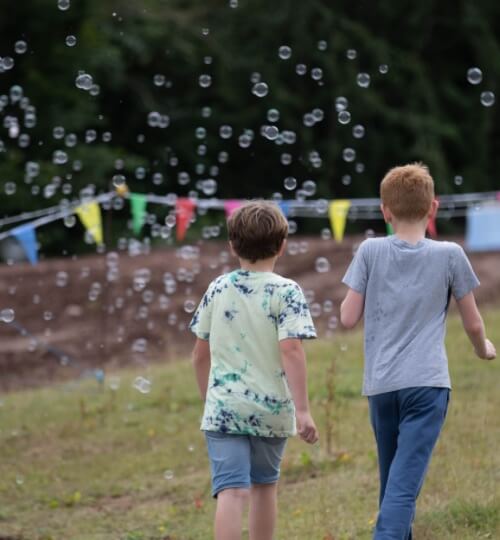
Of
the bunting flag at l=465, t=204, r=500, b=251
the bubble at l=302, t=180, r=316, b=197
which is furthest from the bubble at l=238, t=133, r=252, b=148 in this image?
the bunting flag at l=465, t=204, r=500, b=251

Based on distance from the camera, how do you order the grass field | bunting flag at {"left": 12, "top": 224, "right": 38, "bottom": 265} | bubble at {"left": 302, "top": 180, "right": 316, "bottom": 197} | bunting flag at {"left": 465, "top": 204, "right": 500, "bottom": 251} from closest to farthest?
1. the grass field
2. bunting flag at {"left": 12, "top": 224, "right": 38, "bottom": 265}
3. bubble at {"left": 302, "top": 180, "right": 316, "bottom": 197}
4. bunting flag at {"left": 465, "top": 204, "right": 500, "bottom": 251}

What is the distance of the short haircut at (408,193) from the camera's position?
155 inches

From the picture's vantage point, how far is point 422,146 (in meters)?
23.7

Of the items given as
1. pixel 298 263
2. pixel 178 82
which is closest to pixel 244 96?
pixel 178 82

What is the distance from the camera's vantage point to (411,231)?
3969mm

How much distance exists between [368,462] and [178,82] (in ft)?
60.5

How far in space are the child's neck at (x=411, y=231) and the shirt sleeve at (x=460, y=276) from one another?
0.47 ft

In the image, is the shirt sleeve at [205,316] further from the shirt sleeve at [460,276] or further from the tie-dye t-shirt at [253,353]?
the shirt sleeve at [460,276]

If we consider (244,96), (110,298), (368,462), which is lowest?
(368,462)

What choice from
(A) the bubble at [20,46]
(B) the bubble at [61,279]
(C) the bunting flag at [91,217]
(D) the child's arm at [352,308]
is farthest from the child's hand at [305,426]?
(B) the bubble at [61,279]

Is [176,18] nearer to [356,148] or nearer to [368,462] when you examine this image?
[356,148]

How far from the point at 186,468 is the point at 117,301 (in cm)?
979

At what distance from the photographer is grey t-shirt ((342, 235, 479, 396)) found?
386 cm

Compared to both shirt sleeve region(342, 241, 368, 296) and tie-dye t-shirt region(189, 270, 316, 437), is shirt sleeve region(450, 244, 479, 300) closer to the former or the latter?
shirt sleeve region(342, 241, 368, 296)
